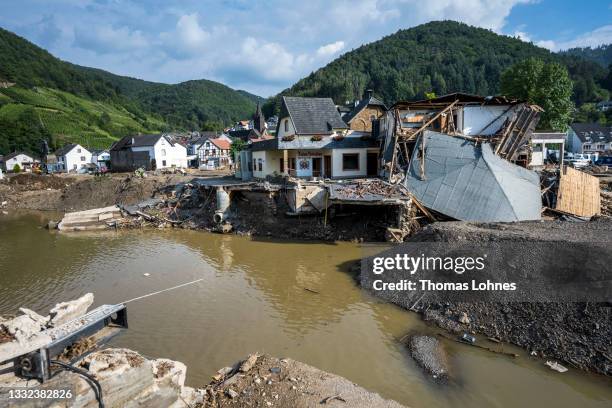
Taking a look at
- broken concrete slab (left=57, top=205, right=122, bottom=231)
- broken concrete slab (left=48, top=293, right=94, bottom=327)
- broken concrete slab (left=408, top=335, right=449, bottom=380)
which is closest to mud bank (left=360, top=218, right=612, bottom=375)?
broken concrete slab (left=408, top=335, right=449, bottom=380)

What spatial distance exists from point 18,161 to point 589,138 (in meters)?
116

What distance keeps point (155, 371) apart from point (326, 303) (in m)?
7.46

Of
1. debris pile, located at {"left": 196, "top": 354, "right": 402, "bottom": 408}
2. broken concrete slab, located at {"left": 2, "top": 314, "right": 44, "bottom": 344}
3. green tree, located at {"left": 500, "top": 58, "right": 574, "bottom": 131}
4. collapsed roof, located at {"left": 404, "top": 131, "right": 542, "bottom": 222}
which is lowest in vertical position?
debris pile, located at {"left": 196, "top": 354, "right": 402, "bottom": 408}

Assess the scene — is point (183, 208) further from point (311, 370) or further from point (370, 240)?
point (311, 370)

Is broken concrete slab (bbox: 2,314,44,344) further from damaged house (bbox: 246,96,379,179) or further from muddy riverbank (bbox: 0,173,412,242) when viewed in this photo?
damaged house (bbox: 246,96,379,179)

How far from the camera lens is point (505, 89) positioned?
54.8 metres

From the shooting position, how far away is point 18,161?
3073 inches

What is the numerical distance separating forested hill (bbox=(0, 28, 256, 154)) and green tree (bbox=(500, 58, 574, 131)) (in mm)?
95741

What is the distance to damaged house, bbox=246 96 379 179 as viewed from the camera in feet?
89.5

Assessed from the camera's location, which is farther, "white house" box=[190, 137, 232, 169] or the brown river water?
"white house" box=[190, 137, 232, 169]

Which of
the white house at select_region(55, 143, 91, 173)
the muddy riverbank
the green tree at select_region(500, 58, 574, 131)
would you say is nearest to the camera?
the muddy riverbank

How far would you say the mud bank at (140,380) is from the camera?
18.7 feet

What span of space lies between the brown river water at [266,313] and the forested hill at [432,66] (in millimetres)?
95358

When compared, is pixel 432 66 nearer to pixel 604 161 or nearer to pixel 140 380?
pixel 604 161
